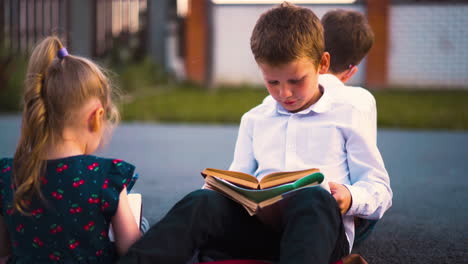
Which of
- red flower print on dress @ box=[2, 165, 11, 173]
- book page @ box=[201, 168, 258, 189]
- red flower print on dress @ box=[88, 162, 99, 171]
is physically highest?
red flower print on dress @ box=[88, 162, 99, 171]

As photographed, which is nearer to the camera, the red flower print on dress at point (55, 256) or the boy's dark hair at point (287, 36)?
the red flower print on dress at point (55, 256)

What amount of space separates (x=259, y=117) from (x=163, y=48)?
9.00m

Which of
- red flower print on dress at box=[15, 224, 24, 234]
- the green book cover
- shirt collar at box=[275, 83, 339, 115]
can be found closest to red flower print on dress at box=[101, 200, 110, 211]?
red flower print on dress at box=[15, 224, 24, 234]

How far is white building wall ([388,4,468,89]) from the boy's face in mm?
8309

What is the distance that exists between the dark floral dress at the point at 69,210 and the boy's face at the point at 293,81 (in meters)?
0.59

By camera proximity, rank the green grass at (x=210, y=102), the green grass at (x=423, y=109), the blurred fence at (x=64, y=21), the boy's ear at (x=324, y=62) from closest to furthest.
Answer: the boy's ear at (x=324, y=62)
the green grass at (x=423, y=109)
the green grass at (x=210, y=102)
the blurred fence at (x=64, y=21)

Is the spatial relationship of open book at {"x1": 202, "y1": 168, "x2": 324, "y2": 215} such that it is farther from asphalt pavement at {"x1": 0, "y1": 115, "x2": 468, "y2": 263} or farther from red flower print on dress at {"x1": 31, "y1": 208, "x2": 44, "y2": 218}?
asphalt pavement at {"x1": 0, "y1": 115, "x2": 468, "y2": 263}

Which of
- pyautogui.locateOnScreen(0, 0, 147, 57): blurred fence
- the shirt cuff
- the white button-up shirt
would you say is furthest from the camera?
pyautogui.locateOnScreen(0, 0, 147, 57): blurred fence

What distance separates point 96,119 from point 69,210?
260mm

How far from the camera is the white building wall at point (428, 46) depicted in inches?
387

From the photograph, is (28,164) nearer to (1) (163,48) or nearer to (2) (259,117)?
(2) (259,117)

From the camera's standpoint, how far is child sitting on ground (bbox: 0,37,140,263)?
1.67 meters

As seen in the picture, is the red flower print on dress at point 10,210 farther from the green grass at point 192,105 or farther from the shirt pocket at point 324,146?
the green grass at point 192,105

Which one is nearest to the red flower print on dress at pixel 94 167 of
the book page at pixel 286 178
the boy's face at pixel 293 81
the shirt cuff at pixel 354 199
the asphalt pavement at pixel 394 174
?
the book page at pixel 286 178
